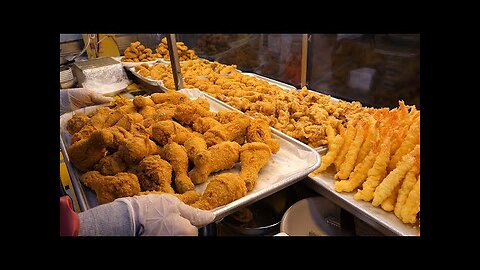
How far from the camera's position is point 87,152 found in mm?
1839

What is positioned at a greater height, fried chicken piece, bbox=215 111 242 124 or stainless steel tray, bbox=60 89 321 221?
fried chicken piece, bbox=215 111 242 124

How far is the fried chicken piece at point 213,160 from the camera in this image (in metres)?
1.78

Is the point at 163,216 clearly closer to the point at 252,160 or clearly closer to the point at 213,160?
the point at 213,160

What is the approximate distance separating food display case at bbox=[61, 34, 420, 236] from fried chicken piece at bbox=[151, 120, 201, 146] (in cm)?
53

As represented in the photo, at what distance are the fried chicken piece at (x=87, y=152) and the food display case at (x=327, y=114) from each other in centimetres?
20

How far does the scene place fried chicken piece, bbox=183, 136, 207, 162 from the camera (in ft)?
6.10

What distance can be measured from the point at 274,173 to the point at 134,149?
2.72 feet

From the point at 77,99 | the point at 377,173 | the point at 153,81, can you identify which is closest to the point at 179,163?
the point at 377,173

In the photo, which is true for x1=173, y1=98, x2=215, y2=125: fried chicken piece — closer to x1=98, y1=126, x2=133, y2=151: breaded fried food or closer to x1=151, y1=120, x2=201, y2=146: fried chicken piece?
x1=151, y1=120, x2=201, y2=146: fried chicken piece

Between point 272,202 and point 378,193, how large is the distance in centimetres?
82

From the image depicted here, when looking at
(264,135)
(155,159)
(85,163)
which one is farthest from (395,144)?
(85,163)

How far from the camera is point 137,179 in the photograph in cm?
165

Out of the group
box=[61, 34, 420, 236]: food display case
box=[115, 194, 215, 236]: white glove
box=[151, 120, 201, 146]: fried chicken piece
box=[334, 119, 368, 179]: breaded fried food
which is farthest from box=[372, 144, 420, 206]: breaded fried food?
box=[151, 120, 201, 146]: fried chicken piece

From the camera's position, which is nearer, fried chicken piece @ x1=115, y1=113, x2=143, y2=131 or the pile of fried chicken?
the pile of fried chicken
